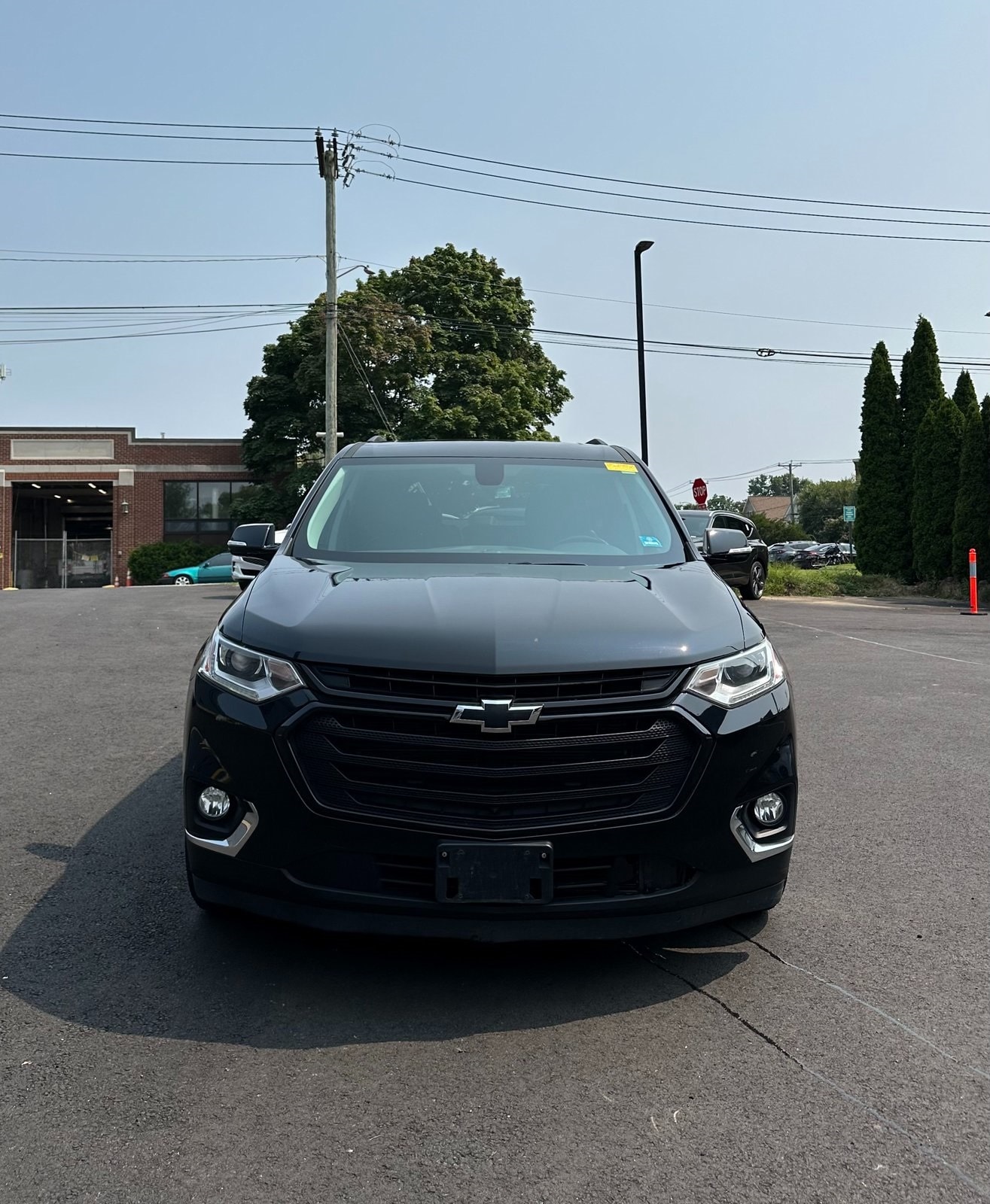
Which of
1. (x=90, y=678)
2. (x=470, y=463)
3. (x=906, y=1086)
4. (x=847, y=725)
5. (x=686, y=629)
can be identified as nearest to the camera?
(x=906, y=1086)

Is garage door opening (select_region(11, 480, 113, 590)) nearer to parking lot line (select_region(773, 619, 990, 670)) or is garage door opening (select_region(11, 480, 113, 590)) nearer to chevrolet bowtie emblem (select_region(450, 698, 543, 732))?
parking lot line (select_region(773, 619, 990, 670))

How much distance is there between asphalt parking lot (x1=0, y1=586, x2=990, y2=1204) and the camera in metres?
2.32

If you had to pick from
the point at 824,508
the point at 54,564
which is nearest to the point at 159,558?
the point at 54,564

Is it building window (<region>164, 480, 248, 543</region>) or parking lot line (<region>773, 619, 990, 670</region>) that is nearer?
parking lot line (<region>773, 619, 990, 670</region>)

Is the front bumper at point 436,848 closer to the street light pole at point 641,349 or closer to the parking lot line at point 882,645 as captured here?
the parking lot line at point 882,645

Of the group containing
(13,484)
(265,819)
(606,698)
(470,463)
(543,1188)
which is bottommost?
(543,1188)

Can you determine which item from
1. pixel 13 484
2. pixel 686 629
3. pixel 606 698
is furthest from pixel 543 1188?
pixel 13 484

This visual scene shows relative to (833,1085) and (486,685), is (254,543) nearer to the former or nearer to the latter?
(486,685)

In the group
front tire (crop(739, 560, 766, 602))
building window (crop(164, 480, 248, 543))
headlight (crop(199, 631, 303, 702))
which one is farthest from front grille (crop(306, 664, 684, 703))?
building window (crop(164, 480, 248, 543))

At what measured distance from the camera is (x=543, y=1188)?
2256 mm

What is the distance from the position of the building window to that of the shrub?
97.3 inches

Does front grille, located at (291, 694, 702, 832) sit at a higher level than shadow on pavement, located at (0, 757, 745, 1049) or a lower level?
higher

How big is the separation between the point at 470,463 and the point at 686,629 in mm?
1947

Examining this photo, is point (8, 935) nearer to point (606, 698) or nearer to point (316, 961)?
point (316, 961)
